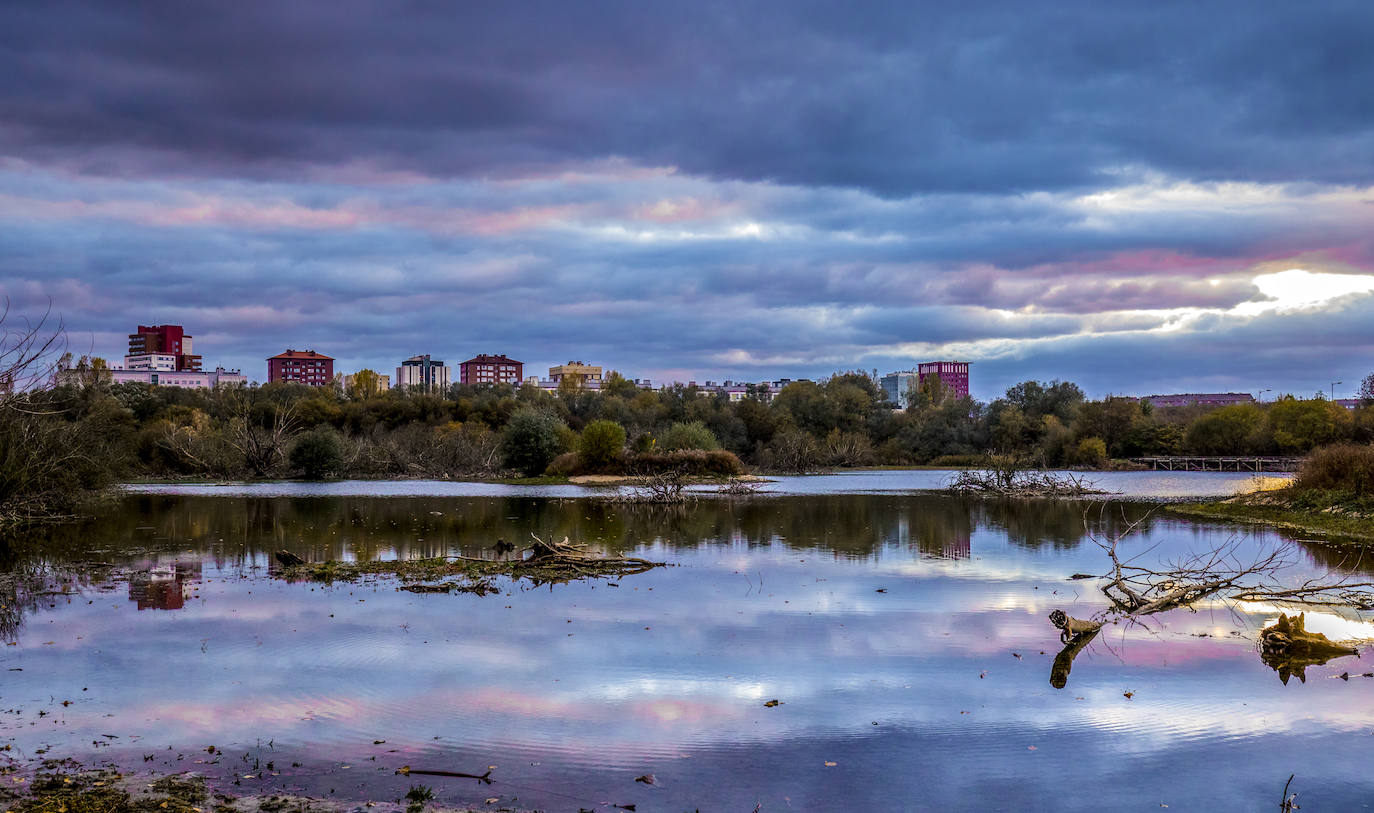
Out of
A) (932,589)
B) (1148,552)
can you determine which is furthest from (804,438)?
(932,589)

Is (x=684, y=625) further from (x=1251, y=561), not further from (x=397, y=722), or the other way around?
(x=1251, y=561)

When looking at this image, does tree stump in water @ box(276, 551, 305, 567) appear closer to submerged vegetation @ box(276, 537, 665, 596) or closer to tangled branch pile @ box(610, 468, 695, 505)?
submerged vegetation @ box(276, 537, 665, 596)

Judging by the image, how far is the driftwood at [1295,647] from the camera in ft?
36.3

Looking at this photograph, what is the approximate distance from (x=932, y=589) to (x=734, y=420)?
2751 inches

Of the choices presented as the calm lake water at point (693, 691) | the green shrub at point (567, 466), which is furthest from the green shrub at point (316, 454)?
the calm lake water at point (693, 691)

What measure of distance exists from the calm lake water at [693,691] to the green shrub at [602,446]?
123 feet

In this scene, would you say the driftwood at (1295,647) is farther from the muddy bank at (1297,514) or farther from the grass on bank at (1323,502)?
the grass on bank at (1323,502)

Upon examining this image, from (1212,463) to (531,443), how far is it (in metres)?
56.2

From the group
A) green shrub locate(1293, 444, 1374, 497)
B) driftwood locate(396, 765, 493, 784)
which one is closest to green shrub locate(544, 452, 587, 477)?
green shrub locate(1293, 444, 1374, 497)

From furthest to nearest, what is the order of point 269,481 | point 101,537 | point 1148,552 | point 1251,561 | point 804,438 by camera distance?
point 804,438
point 269,481
point 101,537
point 1148,552
point 1251,561

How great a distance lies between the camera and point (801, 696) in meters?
9.49

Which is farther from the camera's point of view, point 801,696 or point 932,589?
point 932,589

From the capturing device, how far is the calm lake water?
7.25 m

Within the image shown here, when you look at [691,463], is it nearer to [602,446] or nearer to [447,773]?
[602,446]
